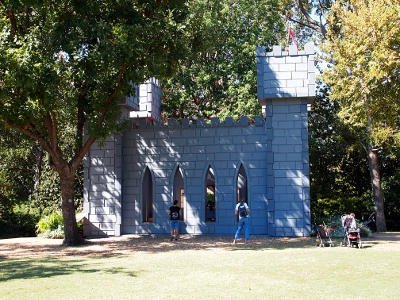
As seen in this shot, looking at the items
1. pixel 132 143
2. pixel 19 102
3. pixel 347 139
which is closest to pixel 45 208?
pixel 132 143

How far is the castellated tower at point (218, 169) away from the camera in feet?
56.7

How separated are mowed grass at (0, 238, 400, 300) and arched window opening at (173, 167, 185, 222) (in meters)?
4.61

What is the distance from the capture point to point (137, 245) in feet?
52.2

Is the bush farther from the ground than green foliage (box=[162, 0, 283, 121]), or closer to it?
closer to it

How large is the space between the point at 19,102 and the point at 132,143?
16.8 ft

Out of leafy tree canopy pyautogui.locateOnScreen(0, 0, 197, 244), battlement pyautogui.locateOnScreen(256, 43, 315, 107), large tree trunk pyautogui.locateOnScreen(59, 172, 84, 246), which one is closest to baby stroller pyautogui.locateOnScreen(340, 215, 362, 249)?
battlement pyautogui.locateOnScreen(256, 43, 315, 107)

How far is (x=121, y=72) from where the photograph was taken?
1500 centimetres

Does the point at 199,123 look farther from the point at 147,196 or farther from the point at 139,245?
the point at 139,245

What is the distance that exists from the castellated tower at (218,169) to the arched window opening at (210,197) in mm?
36

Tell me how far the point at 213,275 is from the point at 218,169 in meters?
8.29

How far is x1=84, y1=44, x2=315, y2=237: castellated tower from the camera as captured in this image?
17.3 m

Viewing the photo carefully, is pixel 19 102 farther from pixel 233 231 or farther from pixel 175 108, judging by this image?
pixel 175 108

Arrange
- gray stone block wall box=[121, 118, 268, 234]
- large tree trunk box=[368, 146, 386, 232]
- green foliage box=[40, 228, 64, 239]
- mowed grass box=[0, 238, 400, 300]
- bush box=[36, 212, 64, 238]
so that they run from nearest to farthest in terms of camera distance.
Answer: mowed grass box=[0, 238, 400, 300]
gray stone block wall box=[121, 118, 268, 234]
green foliage box=[40, 228, 64, 239]
bush box=[36, 212, 64, 238]
large tree trunk box=[368, 146, 386, 232]

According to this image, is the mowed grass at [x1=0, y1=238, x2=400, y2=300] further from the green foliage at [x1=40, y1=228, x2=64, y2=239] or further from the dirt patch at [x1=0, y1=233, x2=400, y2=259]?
the green foliage at [x1=40, y1=228, x2=64, y2=239]
